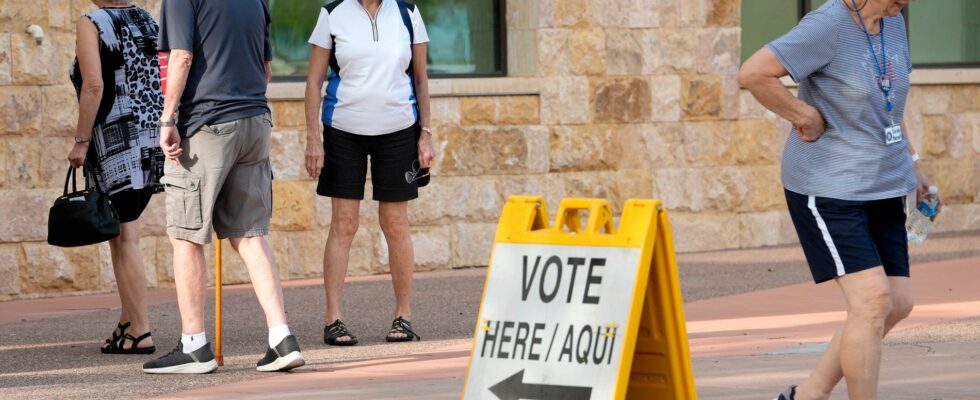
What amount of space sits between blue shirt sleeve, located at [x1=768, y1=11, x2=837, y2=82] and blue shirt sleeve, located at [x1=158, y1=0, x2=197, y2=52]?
262 cm

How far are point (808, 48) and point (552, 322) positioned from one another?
3.79ft

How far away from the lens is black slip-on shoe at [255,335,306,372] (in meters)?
6.80

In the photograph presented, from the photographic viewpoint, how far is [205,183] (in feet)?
22.3

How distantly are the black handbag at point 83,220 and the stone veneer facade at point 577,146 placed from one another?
260 cm

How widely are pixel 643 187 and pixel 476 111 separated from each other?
142 centimetres

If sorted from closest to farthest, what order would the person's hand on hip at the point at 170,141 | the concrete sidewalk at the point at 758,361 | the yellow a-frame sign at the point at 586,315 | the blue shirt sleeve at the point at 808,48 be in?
the yellow a-frame sign at the point at 586,315 → the blue shirt sleeve at the point at 808,48 → the concrete sidewalk at the point at 758,361 → the person's hand on hip at the point at 170,141

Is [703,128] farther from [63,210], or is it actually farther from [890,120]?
[890,120]

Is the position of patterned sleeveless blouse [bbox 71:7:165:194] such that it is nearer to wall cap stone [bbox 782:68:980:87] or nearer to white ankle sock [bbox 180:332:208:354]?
white ankle sock [bbox 180:332:208:354]

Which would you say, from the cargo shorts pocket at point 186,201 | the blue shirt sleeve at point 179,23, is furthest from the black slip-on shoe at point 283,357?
the blue shirt sleeve at point 179,23

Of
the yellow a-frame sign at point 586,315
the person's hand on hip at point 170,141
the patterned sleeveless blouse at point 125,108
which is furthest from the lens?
the patterned sleeveless blouse at point 125,108

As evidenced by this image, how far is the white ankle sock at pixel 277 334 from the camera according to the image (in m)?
6.83

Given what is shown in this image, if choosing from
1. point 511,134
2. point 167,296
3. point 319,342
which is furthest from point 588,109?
point 319,342

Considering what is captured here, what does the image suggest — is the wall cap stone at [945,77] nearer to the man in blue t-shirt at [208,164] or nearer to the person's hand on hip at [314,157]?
the person's hand on hip at [314,157]

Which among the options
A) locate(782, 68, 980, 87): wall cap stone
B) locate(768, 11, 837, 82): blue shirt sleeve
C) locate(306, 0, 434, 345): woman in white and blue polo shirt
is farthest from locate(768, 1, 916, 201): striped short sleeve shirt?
locate(782, 68, 980, 87): wall cap stone
